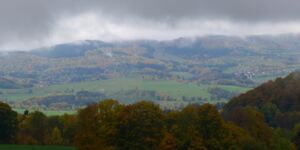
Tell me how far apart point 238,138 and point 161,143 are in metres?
11.1

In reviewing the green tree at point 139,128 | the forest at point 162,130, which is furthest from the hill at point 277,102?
the green tree at point 139,128

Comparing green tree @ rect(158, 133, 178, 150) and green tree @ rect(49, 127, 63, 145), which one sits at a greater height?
green tree @ rect(158, 133, 178, 150)

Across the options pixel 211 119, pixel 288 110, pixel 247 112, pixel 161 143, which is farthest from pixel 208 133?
pixel 288 110

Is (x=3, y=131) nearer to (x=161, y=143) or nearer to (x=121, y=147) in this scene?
(x=121, y=147)

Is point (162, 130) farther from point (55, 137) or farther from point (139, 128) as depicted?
point (55, 137)

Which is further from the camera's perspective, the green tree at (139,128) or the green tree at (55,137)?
the green tree at (55,137)

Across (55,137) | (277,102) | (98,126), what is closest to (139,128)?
(98,126)

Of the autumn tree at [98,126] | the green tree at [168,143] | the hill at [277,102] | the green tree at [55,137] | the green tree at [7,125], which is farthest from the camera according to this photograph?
the hill at [277,102]

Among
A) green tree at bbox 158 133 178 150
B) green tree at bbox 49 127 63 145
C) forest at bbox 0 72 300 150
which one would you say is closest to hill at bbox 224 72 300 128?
forest at bbox 0 72 300 150

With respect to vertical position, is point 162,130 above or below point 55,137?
above

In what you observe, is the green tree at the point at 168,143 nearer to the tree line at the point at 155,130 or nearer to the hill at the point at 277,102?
the tree line at the point at 155,130

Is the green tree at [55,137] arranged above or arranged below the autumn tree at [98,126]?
below

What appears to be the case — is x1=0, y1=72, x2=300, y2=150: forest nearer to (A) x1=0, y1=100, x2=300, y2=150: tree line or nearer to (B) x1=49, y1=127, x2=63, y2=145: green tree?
(A) x1=0, y1=100, x2=300, y2=150: tree line

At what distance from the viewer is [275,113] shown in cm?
12075
